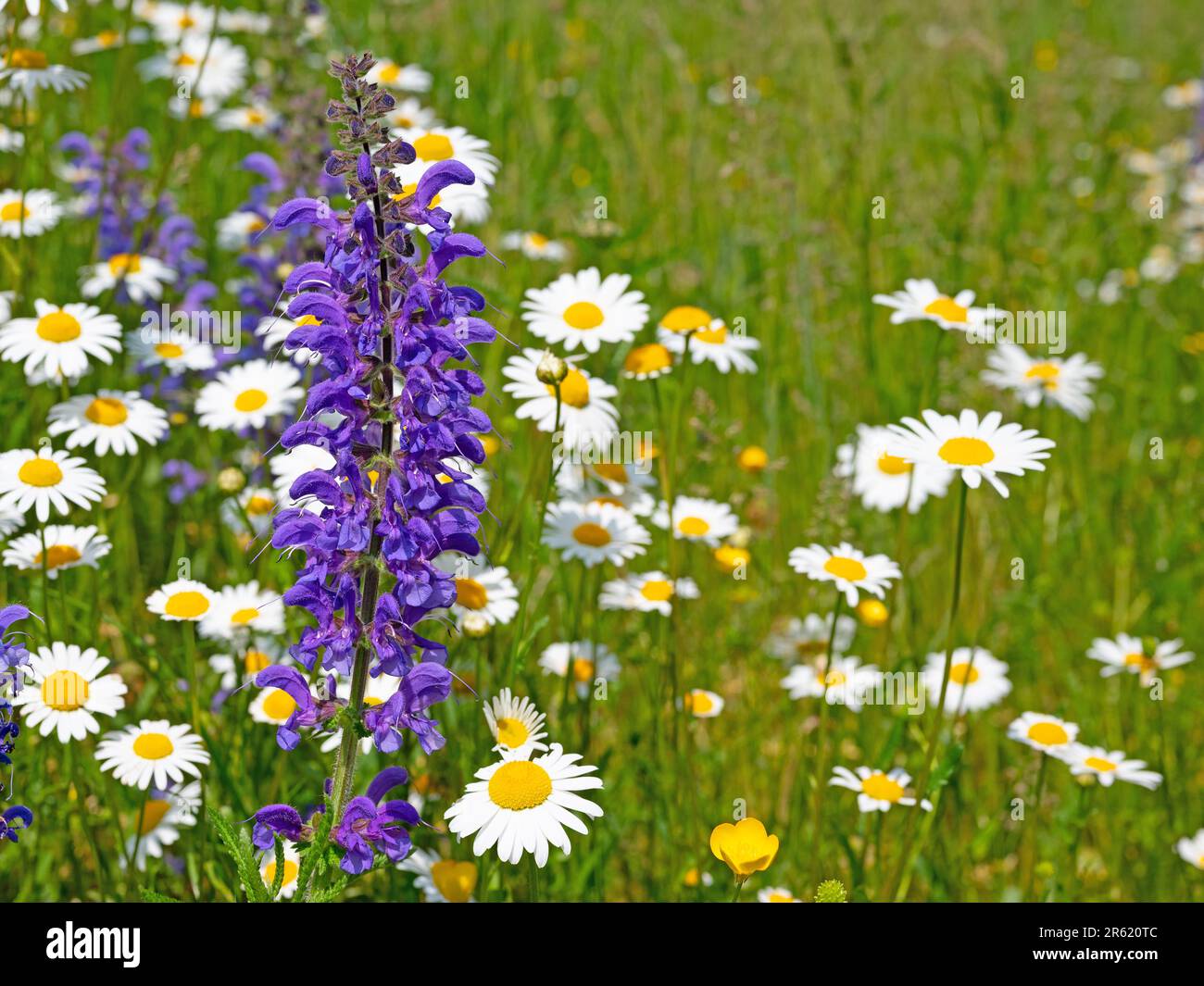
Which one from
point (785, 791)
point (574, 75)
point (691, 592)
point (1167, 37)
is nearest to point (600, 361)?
point (691, 592)

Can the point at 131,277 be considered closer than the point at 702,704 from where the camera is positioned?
No

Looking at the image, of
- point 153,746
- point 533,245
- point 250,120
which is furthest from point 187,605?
point 250,120

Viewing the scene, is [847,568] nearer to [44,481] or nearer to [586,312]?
[586,312]

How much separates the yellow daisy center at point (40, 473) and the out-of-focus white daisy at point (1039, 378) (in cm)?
259

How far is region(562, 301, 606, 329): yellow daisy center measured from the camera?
2965mm

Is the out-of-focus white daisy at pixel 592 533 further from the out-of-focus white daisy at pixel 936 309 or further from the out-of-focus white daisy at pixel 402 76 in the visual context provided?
the out-of-focus white daisy at pixel 402 76

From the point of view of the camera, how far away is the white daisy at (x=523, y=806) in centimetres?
198

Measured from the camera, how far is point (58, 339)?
304 cm

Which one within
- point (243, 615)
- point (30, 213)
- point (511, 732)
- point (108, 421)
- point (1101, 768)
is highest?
point (30, 213)

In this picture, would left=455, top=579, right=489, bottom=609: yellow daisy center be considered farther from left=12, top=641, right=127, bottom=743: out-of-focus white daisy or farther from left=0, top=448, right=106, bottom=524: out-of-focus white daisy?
left=0, top=448, right=106, bottom=524: out-of-focus white daisy

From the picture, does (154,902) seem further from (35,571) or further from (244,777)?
(35,571)

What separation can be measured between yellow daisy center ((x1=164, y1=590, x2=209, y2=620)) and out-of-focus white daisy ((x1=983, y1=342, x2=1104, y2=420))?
7.68 feet

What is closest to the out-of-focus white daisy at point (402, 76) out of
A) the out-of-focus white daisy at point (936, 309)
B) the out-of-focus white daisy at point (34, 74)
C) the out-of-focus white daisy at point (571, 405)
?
the out-of-focus white daisy at point (34, 74)

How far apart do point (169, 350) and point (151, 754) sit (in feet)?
4.47
